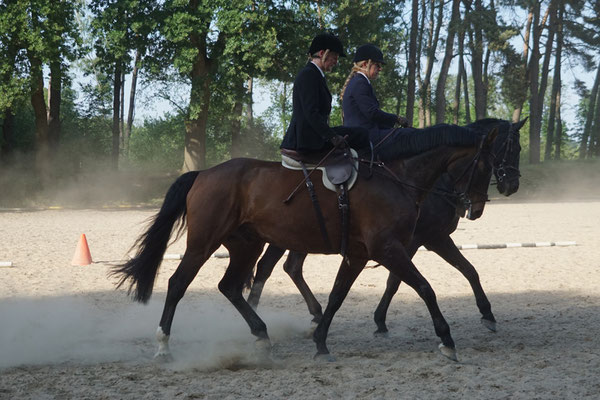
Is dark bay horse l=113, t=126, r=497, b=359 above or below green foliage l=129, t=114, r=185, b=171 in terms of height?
below

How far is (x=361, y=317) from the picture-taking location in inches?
294

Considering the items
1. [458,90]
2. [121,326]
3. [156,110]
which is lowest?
[121,326]

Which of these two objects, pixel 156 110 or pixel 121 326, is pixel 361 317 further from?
pixel 156 110

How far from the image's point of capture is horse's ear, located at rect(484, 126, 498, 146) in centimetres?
585

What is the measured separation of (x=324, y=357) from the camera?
5625 millimetres

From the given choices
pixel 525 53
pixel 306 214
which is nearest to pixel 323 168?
pixel 306 214

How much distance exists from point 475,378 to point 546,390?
0.52m

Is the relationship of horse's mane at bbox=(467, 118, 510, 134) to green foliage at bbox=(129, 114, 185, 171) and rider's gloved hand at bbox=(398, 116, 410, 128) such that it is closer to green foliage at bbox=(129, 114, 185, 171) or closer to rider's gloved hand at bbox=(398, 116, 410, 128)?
rider's gloved hand at bbox=(398, 116, 410, 128)

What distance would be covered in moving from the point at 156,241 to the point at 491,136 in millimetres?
3264

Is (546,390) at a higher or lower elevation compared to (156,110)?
lower

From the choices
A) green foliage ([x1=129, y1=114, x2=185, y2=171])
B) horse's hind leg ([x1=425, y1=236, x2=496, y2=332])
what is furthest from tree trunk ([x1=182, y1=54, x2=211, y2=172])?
horse's hind leg ([x1=425, y1=236, x2=496, y2=332])

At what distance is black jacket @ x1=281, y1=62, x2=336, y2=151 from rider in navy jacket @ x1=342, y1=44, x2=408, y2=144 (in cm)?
70

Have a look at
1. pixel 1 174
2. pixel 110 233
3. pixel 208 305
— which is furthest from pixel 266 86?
pixel 208 305

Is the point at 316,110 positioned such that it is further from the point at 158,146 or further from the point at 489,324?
the point at 158,146
